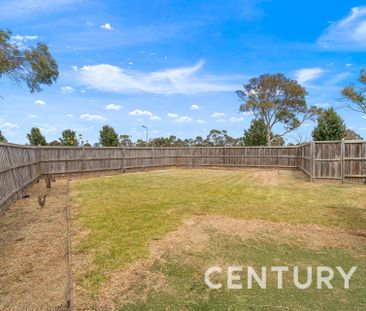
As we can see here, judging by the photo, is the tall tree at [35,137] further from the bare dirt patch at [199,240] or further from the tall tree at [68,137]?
the bare dirt patch at [199,240]

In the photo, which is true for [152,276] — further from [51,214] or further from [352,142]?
[352,142]

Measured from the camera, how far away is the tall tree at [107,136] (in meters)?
32.9

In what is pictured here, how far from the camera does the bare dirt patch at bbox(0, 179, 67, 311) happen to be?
3.48 meters

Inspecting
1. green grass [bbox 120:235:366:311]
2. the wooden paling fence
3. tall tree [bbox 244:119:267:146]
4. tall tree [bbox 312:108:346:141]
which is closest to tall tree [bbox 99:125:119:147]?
the wooden paling fence

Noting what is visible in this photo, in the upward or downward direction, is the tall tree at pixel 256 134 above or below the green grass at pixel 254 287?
above

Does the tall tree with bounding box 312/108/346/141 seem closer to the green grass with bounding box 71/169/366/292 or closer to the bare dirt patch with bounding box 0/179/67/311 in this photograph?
the green grass with bounding box 71/169/366/292

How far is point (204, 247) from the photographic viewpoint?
16.6 ft

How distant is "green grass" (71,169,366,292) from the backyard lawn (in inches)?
0.9

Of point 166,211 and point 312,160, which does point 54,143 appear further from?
point 166,211

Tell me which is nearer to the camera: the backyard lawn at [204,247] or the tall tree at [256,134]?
the backyard lawn at [204,247]

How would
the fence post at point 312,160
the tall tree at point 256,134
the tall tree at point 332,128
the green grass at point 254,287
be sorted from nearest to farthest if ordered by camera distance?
the green grass at point 254,287, the fence post at point 312,160, the tall tree at point 332,128, the tall tree at point 256,134

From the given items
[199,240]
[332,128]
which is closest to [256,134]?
[332,128]

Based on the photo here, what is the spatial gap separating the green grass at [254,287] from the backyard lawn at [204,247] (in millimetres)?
11

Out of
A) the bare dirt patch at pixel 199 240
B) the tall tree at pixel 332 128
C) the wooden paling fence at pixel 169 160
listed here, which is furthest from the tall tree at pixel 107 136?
the bare dirt patch at pixel 199 240
